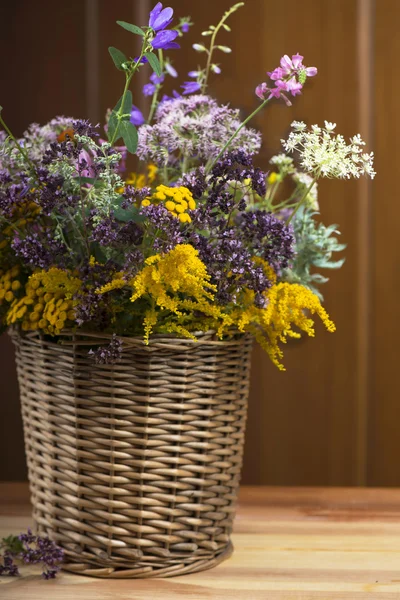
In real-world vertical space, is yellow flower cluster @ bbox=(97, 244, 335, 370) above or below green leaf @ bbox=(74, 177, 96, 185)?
below

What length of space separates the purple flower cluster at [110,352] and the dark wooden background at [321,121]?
2.12ft

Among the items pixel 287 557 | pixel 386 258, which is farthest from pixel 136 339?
pixel 386 258

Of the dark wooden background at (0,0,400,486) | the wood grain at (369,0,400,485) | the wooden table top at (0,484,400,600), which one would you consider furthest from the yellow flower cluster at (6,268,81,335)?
the wood grain at (369,0,400,485)

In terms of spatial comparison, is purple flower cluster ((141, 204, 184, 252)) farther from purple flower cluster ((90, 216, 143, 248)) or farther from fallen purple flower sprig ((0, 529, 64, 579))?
fallen purple flower sprig ((0, 529, 64, 579))

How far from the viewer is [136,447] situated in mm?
865

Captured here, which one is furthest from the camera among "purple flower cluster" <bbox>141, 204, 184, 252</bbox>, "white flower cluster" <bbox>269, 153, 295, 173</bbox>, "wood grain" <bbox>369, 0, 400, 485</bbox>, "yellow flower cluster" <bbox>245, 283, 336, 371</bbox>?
"wood grain" <bbox>369, 0, 400, 485</bbox>

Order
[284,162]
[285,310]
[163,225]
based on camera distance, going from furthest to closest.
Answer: [284,162], [285,310], [163,225]

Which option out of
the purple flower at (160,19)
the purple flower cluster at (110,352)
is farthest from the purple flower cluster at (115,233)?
the purple flower at (160,19)

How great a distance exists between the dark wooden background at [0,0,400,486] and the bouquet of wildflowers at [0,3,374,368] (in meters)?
0.52

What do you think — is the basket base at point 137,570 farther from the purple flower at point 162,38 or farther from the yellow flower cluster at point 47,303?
the purple flower at point 162,38

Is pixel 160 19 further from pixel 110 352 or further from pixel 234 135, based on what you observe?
pixel 110 352

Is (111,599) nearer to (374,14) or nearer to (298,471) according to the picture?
(298,471)

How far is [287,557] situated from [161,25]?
672 millimetres

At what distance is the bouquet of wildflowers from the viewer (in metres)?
0.79
